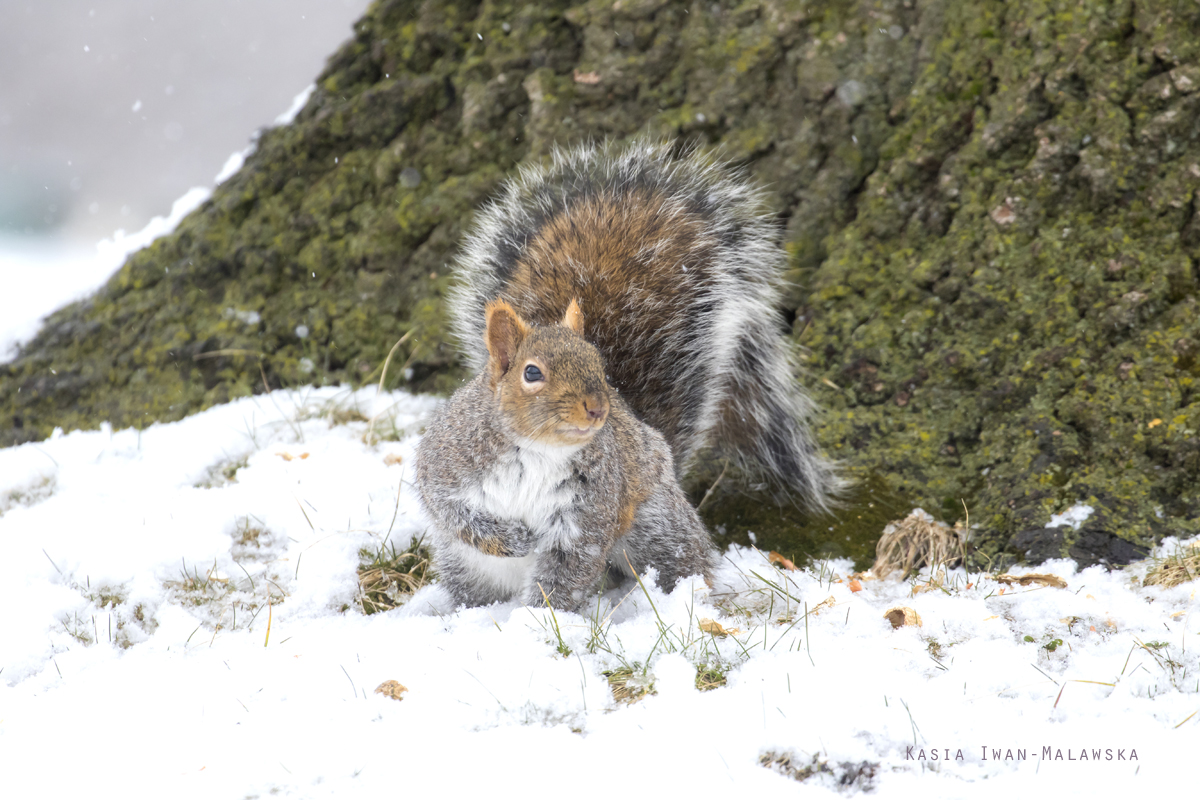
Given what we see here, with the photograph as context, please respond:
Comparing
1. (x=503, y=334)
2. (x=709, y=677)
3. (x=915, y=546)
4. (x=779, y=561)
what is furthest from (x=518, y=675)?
(x=915, y=546)

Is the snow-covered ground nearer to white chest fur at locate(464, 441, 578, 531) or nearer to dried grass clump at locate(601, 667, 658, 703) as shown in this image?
dried grass clump at locate(601, 667, 658, 703)

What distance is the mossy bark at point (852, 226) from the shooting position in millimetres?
2443

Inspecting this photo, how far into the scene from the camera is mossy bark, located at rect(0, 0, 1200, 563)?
2.44 metres

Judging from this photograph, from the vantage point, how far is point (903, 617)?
1954 millimetres

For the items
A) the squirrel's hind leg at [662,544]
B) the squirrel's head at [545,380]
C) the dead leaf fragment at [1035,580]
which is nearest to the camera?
the squirrel's head at [545,380]

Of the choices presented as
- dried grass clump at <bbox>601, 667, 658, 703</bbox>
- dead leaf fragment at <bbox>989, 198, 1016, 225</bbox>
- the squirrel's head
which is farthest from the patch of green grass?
dead leaf fragment at <bbox>989, 198, 1016, 225</bbox>

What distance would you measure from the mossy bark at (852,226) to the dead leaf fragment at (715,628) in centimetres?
103

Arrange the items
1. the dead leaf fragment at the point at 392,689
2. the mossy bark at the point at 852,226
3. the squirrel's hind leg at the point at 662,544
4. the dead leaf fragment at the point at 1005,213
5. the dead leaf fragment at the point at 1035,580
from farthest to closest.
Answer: the dead leaf fragment at the point at 1005,213, the mossy bark at the point at 852,226, the squirrel's hind leg at the point at 662,544, the dead leaf fragment at the point at 1035,580, the dead leaf fragment at the point at 392,689

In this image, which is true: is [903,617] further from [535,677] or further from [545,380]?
[545,380]

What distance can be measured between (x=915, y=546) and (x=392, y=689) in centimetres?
170

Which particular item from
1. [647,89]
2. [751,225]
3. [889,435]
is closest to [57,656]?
[751,225]

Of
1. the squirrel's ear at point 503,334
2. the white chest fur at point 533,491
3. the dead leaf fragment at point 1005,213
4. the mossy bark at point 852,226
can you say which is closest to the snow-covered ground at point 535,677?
the white chest fur at point 533,491

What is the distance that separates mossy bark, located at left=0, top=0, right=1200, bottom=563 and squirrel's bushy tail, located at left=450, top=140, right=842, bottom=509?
1.00ft

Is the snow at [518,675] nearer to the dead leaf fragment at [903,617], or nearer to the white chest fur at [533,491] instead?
the dead leaf fragment at [903,617]
